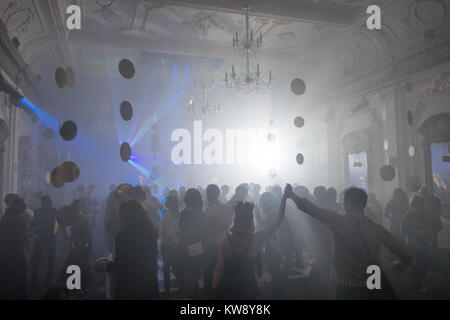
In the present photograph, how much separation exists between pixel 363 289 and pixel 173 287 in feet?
12.9

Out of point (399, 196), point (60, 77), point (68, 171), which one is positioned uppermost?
point (60, 77)

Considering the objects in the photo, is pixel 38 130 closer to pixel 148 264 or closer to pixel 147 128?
pixel 147 128

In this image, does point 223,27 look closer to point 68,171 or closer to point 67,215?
point 68,171

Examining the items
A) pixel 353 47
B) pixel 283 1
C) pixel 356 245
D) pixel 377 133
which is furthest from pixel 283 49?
pixel 356 245

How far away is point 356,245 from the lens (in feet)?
8.45

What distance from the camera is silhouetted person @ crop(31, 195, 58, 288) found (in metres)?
5.60

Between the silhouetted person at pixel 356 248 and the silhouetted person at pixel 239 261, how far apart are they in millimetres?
612

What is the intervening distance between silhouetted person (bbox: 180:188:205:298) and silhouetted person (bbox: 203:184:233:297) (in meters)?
0.11

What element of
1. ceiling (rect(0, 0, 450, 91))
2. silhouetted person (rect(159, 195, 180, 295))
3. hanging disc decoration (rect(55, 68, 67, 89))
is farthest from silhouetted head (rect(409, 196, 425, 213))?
hanging disc decoration (rect(55, 68, 67, 89))

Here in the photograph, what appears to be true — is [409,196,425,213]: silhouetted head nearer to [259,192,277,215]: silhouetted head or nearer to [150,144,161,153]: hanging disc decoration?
[259,192,277,215]: silhouetted head

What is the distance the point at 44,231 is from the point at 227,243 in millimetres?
4631

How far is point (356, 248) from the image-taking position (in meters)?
2.58

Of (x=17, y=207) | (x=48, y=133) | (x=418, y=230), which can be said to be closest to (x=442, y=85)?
(x=418, y=230)

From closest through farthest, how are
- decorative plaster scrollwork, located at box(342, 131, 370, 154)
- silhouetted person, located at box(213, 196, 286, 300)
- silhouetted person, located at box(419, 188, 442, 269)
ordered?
silhouetted person, located at box(213, 196, 286, 300) < silhouetted person, located at box(419, 188, 442, 269) < decorative plaster scrollwork, located at box(342, 131, 370, 154)
